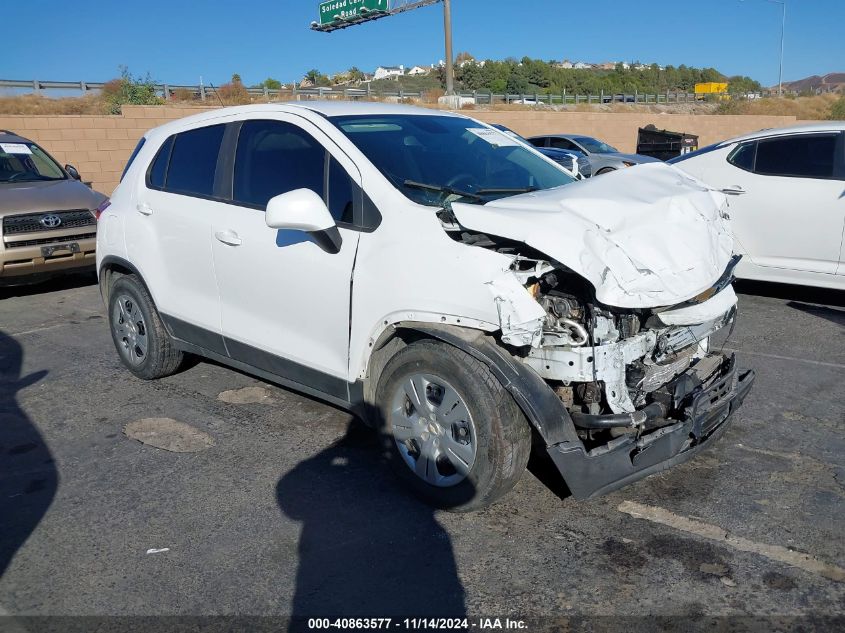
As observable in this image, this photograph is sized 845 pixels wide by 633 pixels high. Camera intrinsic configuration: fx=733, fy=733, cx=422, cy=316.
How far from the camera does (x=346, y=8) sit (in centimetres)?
3459

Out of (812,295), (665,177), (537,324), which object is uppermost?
(665,177)

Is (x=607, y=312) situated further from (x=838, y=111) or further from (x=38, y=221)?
(x=838, y=111)

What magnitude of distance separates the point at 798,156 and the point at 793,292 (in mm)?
1565

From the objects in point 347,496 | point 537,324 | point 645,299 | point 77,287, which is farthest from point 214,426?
point 77,287

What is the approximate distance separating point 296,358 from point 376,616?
5.50 ft

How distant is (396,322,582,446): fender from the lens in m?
3.11

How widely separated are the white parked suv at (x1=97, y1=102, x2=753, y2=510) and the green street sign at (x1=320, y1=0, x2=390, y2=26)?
30.9 meters

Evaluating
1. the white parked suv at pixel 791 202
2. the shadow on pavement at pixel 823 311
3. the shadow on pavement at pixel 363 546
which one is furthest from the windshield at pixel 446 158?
the shadow on pavement at pixel 823 311

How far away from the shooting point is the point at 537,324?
10.2 ft

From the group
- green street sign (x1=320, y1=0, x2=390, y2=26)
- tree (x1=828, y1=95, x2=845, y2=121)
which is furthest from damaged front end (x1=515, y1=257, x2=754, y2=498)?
tree (x1=828, y1=95, x2=845, y2=121)

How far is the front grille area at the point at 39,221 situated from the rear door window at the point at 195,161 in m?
4.30

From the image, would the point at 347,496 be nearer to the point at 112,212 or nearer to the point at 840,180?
the point at 112,212

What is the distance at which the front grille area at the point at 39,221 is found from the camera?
827 centimetres

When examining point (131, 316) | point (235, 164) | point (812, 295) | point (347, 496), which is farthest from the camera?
point (812, 295)
